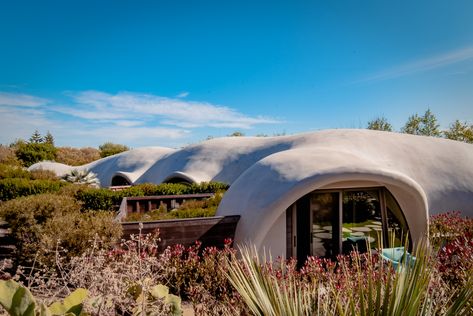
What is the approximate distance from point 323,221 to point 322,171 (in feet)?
6.03

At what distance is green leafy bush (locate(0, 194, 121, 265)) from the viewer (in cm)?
588

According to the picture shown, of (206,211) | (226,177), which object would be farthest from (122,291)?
(226,177)

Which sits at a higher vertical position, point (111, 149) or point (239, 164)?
point (111, 149)

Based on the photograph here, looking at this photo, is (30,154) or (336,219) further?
(30,154)

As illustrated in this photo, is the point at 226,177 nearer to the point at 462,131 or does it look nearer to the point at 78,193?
the point at 78,193

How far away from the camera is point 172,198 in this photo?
529 inches

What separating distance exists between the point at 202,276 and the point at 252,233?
2092mm

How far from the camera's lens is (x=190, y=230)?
7371 millimetres

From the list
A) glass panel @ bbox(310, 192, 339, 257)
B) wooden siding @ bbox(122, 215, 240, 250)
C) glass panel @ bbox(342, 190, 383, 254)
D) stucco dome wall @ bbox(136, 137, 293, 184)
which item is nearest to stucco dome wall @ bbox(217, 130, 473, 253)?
wooden siding @ bbox(122, 215, 240, 250)

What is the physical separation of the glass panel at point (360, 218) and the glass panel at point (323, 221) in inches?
16.3

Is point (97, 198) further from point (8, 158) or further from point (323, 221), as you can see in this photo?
point (8, 158)

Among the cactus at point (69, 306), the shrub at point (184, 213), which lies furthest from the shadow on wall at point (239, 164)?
the cactus at point (69, 306)

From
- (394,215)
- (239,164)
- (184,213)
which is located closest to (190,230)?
(184,213)

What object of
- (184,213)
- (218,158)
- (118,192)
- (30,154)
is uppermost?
(30,154)
